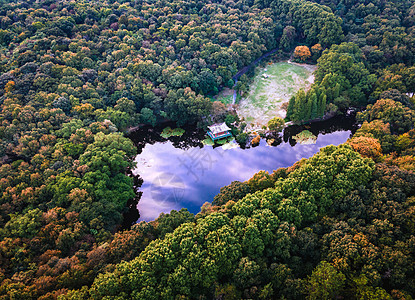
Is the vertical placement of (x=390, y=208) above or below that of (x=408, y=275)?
above

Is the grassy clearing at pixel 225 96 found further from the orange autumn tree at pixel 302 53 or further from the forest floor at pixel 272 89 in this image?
the orange autumn tree at pixel 302 53

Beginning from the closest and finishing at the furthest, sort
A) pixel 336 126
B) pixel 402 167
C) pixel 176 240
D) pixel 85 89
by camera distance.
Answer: pixel 176 240 → pixel 402 167 → pixel 85 89 → pixel 336 126

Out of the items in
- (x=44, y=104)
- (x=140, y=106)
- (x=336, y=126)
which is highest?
(x=44, y=104)

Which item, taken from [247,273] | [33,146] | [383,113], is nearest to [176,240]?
[247,273]

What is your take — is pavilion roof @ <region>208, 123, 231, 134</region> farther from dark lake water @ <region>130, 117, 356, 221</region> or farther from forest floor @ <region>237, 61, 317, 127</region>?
forest floor @ <region>237, 61, 317, 127</region>

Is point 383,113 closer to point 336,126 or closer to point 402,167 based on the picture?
point 336,126

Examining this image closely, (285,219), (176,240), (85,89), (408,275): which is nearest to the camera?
(408,275)

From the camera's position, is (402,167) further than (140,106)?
No

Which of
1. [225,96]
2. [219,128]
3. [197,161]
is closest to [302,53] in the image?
[225,96]
